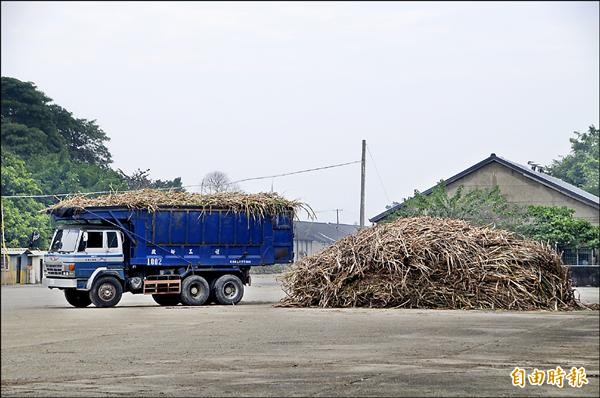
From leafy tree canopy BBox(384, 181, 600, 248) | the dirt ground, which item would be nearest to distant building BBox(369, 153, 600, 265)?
leafy tree canopy BBox(384, 181, 600, 248)

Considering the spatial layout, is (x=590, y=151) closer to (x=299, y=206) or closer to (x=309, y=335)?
(x=299, y=206)

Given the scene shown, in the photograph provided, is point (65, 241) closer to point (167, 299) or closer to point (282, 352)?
point (167, 299)

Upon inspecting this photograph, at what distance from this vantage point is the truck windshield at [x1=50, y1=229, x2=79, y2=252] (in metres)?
25.8

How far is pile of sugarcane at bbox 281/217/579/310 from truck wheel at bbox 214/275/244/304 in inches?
72.5

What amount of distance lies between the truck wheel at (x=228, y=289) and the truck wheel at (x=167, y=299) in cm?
118

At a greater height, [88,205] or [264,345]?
[88,205]

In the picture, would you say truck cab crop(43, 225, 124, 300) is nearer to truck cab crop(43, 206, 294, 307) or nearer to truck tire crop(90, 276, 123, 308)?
truck cab crop(43, 206, 294, 307)

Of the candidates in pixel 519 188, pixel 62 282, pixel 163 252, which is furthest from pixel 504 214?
pixel 62 282

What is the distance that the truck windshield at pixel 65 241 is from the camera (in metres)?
25.8

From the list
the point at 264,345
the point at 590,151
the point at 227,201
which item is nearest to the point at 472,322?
the point at 264,345

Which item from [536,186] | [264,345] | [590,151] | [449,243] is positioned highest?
[590,151]

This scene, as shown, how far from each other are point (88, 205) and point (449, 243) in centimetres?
978

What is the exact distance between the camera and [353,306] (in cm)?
2552

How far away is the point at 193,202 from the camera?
27.6 meters
